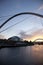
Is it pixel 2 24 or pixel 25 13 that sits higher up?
pixel 25 13

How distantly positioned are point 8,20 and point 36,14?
10263 millimetres

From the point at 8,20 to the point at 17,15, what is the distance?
362 centimetres

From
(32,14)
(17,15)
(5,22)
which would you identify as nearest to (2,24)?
(5,22)

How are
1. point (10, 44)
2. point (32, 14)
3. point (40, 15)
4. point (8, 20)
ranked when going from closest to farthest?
point (40, 15) → point (32, 14) → point (8, 20) → point (10, 44)

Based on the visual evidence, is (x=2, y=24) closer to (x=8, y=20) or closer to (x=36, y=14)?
(x=8, y=20)

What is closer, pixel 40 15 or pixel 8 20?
pixel 40 15

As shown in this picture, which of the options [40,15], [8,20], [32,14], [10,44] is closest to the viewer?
[40,15]

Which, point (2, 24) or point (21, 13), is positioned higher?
point (21, 13)

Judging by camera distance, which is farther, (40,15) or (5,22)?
(5,22)

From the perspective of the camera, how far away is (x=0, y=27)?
171ft

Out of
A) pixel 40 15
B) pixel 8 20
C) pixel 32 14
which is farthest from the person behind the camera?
pixel 8 20

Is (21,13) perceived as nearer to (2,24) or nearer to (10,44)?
(2,24)

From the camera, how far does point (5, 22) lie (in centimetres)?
5175

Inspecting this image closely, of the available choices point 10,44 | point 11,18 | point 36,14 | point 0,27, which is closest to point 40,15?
point 36,14
